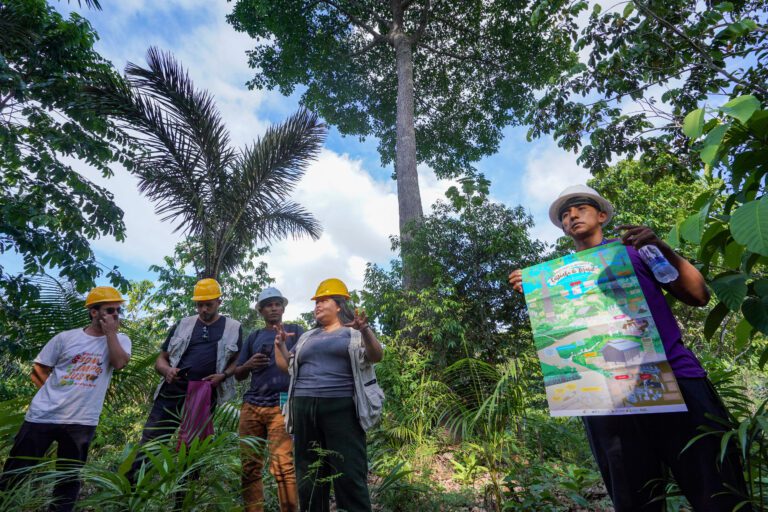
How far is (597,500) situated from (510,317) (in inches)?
131

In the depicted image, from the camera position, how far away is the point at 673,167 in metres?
4.54

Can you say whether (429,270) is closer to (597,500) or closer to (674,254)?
(597,500)

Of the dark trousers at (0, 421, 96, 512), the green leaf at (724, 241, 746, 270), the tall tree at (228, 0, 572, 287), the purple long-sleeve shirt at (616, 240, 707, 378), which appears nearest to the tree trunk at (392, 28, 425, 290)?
the tall tree at (228, 0, 572, 287)

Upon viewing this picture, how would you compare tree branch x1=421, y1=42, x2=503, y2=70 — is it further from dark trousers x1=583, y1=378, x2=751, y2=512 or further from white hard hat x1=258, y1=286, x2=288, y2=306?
dark trousers x1=583, y1=378, x2=751, y2=512

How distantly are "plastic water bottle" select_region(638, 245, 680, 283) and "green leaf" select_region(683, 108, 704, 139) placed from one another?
1.84 ft

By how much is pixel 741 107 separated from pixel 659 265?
2.02 feet

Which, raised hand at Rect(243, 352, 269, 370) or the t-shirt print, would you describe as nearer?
the t-shirt print

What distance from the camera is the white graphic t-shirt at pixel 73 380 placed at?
2648 millimetres

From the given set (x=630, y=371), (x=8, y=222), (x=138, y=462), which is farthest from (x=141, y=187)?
(x=630, y=371)

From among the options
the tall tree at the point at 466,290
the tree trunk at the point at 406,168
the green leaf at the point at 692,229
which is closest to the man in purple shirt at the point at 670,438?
the green leaf at the point at 692,229

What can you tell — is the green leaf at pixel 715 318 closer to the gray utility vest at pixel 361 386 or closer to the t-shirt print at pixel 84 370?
the gray utility vest at pixel 361 386

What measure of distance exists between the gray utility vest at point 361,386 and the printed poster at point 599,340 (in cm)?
119

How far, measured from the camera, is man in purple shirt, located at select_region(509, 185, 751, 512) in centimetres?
131

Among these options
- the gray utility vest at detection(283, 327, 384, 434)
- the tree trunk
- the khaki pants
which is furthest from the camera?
the tree trunk
